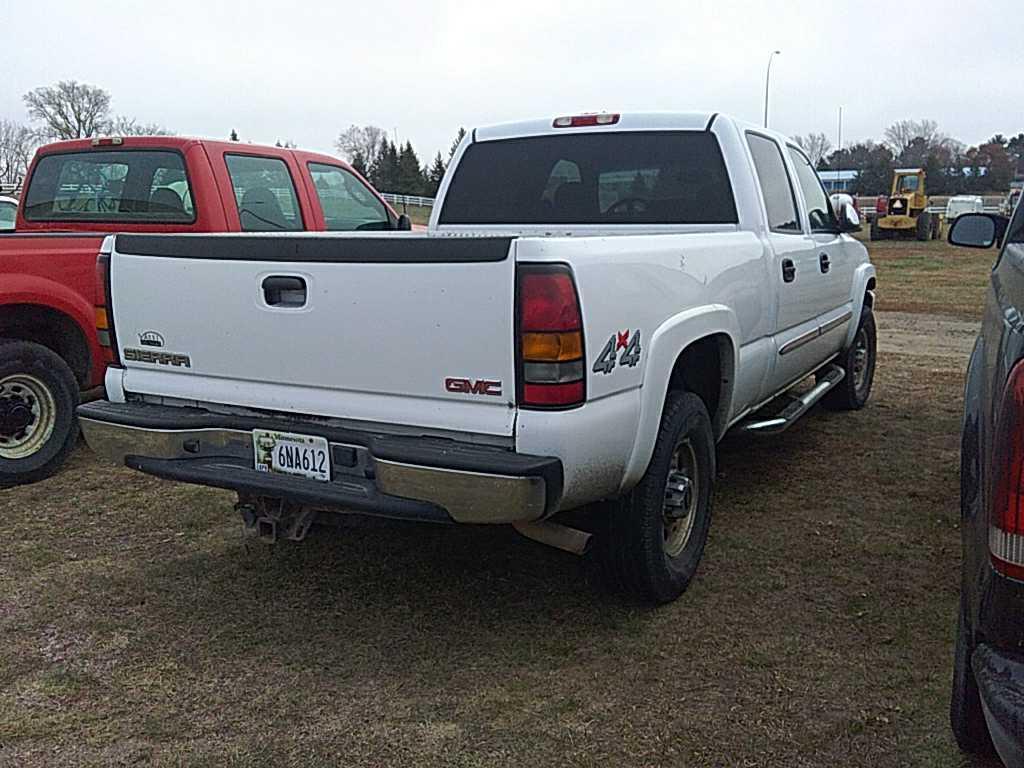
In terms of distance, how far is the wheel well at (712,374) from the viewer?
4.05 meters

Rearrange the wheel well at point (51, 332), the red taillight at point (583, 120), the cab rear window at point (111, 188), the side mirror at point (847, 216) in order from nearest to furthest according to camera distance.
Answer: the red taillight at point (583, 120)
the wheel well at point (51, 332)
the side mirror at point (847, 216)
the cab rear window at point (111, 188)

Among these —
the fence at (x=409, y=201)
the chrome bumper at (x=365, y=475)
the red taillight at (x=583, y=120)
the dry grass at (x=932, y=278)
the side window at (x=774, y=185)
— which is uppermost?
the red taillight at (x=583, y=120)

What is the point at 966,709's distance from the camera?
97.3 inches

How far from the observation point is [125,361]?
3.76 meters

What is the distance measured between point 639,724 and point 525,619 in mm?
823

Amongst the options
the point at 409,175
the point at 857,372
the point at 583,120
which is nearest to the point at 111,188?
the point at 583,120

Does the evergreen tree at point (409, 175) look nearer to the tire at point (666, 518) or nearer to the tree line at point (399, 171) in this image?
the tree line at point (399, 171)

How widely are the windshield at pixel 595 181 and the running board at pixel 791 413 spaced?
3.26ft

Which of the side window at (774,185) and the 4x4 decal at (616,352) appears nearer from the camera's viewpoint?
the 4x4 decal at (616,352)

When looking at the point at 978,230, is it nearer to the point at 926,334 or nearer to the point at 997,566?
the point at 997,566

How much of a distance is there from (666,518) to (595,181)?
6.47 ft

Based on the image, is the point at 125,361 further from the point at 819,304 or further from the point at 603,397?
the point at 819,304

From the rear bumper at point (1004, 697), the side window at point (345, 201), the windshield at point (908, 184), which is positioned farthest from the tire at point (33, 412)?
the windshield at point (908, 184)

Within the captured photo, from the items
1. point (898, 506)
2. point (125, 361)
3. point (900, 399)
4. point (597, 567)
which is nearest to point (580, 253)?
point (597, 567)
